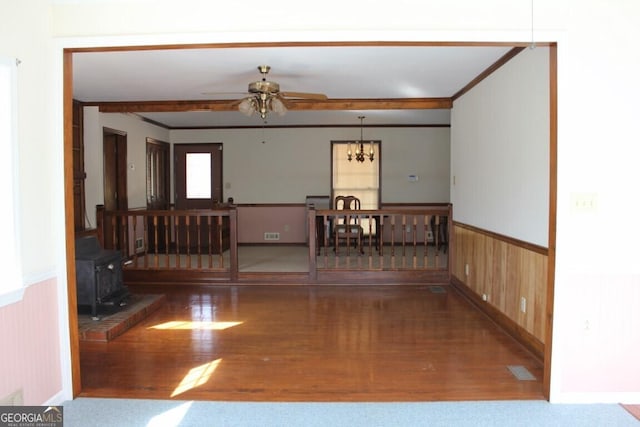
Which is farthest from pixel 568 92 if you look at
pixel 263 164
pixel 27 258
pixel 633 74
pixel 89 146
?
pixel 263 164

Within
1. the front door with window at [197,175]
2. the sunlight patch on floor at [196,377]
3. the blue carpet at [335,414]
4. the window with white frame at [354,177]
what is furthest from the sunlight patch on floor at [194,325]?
the window with white frame at [354,177]

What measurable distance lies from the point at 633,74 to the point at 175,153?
7810 mm

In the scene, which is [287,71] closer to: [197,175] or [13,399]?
[13,399]

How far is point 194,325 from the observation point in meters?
4.19

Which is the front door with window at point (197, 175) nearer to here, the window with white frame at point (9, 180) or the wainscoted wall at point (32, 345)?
the wainscoted wall at point (32, 345)

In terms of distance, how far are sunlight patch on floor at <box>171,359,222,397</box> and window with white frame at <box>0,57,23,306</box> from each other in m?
1.10

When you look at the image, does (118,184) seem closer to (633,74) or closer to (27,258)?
(27,258)

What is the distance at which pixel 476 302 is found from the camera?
480 centimetres

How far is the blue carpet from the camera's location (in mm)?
2472

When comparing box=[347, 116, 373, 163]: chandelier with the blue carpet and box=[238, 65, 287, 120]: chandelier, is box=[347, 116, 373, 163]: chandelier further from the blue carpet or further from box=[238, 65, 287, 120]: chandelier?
the blue carpet

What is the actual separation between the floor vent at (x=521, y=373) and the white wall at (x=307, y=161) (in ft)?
19.4

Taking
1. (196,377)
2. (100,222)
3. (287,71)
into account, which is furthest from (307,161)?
(196,377)

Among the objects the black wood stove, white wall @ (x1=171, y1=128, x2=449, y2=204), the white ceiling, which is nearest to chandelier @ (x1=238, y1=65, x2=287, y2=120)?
the white ceiling

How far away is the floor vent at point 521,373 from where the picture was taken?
9.95 ft
